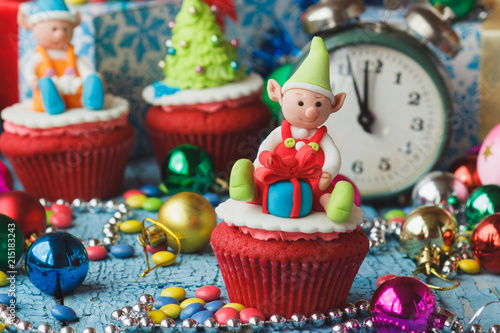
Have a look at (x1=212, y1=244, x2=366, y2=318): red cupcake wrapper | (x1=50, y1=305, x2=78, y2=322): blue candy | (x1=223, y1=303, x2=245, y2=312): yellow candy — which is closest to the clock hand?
(x1=212, y1=244, x2=366, y2=318): red cupcake wrapper

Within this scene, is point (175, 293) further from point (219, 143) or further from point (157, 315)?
point (219, 143)

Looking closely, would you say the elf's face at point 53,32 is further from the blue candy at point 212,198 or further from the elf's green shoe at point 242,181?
the elf's green shoe at point 242,181

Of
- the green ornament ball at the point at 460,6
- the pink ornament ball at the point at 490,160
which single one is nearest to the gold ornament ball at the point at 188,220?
the pink ornament ball at the point at 490,160

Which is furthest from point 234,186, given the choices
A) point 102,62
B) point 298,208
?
point 102,62

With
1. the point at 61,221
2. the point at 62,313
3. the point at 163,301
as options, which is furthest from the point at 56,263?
the point at 61,221

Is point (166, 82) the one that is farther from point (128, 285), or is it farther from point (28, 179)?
point (128, 285)

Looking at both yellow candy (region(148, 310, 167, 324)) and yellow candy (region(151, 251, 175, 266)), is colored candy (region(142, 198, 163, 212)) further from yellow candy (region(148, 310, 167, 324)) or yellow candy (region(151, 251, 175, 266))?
yellow candy (region(148, 310, 167, 324))
